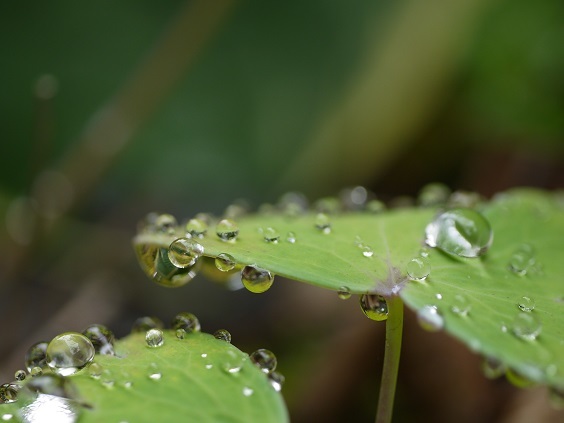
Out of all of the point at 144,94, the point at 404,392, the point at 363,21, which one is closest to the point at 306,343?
the point at 404,392

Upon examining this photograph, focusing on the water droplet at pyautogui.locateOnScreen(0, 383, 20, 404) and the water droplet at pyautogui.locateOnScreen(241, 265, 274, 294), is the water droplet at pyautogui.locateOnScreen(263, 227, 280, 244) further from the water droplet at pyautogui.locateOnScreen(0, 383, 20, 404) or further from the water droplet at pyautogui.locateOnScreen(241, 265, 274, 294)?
the water droplet at pyautogui.locateOnScreen(0, 383, 20, 404)

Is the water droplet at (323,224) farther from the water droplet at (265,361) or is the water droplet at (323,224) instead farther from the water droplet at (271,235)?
the water droplet at (265,361)

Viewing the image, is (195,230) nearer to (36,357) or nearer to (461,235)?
(36,357)

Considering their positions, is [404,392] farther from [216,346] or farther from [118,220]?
[118,220]

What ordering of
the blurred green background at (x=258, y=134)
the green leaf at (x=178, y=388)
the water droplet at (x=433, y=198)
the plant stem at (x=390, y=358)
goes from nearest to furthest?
the green leaf at (x=178, y=388) → the plant stem at (x=390, y=358) → the water droplet at (x=433, y=198) → the blurred green background at (x=258, y=134)

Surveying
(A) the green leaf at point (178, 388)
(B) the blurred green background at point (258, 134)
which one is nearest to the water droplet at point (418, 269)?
(A) the green leaf at point (178, 388)

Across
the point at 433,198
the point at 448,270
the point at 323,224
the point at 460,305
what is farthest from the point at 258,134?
the point at 460,305
